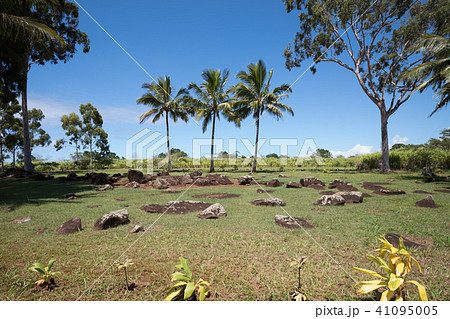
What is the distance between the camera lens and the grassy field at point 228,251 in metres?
2.35

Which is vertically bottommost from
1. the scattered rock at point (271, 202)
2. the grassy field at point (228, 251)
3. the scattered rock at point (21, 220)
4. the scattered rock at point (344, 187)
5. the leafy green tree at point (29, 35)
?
the grassy field at point (228, 251)

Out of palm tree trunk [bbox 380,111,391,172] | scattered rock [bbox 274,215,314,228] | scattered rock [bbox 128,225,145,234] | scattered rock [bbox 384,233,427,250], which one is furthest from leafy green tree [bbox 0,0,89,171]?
palm tree trunk [bbox 380,111,391,172]

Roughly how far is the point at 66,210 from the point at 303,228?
6608 mm

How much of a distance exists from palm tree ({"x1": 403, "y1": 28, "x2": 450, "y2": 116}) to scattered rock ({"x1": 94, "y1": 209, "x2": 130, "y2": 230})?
682 inches

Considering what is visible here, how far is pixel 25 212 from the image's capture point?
591 centimetres

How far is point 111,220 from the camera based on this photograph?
4629 millimetres

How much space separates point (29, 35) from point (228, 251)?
11.0 meters

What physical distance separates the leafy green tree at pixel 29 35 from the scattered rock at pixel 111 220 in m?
7.66

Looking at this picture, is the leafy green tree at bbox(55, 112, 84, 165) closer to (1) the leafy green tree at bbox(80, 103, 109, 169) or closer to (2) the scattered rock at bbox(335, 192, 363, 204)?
(1) the leafy green tree at bbox(80, 103, 109, 169)

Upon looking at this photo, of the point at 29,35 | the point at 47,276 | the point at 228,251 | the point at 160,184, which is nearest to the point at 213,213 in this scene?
the point at 228,251

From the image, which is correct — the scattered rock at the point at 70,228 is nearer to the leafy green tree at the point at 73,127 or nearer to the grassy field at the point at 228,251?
the grassy field at the point at 228,251

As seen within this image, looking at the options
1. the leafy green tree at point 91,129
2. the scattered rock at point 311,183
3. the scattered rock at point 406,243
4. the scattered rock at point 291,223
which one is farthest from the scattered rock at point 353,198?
the leafy green tree at point 91,129

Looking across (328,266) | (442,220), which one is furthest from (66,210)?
(442,220)
